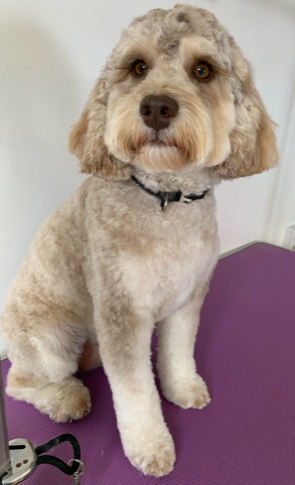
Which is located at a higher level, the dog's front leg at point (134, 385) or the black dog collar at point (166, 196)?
the black dog collar at point (166, 196)

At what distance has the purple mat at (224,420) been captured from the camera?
3.47 ft

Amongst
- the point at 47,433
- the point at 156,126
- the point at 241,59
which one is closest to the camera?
the point at 156,126

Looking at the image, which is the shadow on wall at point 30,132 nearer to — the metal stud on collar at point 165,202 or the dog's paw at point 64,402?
the dog's paw at point 64,402

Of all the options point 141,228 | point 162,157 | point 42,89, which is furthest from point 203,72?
point 42,89

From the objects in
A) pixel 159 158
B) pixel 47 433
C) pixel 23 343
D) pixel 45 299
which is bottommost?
pixel 47 433

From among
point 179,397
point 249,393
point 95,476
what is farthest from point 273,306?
point 95,476

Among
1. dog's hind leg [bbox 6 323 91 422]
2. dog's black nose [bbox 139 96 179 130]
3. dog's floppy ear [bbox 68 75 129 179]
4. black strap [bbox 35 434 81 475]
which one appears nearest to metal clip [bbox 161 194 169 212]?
dog's floppy ear [bbox 68 75 129 179]

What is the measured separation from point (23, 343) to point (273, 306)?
1.27 metres

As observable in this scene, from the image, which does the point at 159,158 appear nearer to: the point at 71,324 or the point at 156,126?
the point at 156,126

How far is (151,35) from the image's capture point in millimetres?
908

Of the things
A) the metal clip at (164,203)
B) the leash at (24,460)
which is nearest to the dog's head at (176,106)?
the metal clip at (164,203)

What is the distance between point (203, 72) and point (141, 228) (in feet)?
1.40

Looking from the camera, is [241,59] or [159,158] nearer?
[159,158]

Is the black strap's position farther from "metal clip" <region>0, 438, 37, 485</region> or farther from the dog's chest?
the dog's chest
